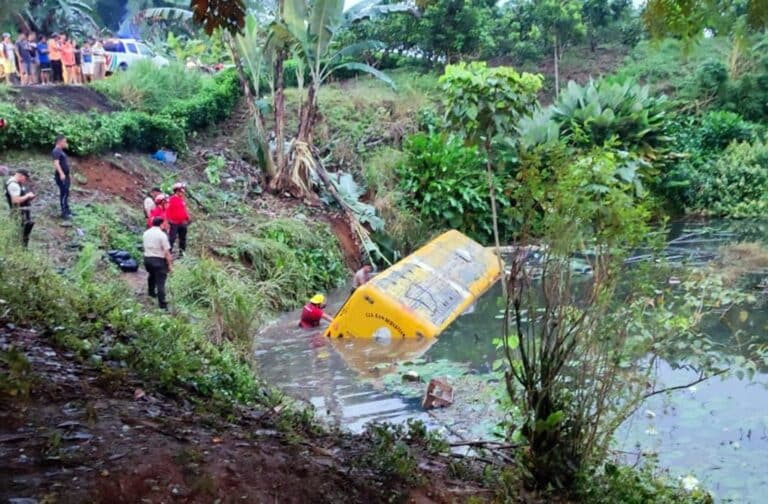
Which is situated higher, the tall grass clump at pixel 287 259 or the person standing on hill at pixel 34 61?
the person standing on hill at pixel 34 61

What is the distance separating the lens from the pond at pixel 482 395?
711cm

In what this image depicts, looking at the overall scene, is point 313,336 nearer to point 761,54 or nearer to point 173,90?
point 173,90

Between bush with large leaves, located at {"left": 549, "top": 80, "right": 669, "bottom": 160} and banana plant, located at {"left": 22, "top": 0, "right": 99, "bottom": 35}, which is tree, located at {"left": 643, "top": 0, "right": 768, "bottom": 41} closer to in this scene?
bush with large leaves, located at {"left": 549, "top": 80, "right": 669, "bottom": 160}

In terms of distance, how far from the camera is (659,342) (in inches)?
228

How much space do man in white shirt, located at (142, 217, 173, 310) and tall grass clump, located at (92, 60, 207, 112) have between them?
9.37 metres

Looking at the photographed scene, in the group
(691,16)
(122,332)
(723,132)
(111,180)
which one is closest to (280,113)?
(111,180)

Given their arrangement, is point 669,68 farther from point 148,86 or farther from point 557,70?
point 148,86

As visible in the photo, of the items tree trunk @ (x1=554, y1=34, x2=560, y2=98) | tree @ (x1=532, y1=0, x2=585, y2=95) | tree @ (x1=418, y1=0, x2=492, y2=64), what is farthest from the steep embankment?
tree @ (x1=532, y1=0, x2=585, y2=95)

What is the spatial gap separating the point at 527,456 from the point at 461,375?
14.9 ft

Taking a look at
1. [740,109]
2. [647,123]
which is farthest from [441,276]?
[740,109]

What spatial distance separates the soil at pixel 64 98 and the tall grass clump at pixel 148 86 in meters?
0.45

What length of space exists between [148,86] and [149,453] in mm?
16888

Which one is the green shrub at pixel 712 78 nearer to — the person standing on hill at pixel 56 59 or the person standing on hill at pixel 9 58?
the person standing on hill at pixel 56 59

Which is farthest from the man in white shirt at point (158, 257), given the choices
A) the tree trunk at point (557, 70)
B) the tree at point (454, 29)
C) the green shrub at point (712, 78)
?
the green shrub at point (712, 78)
